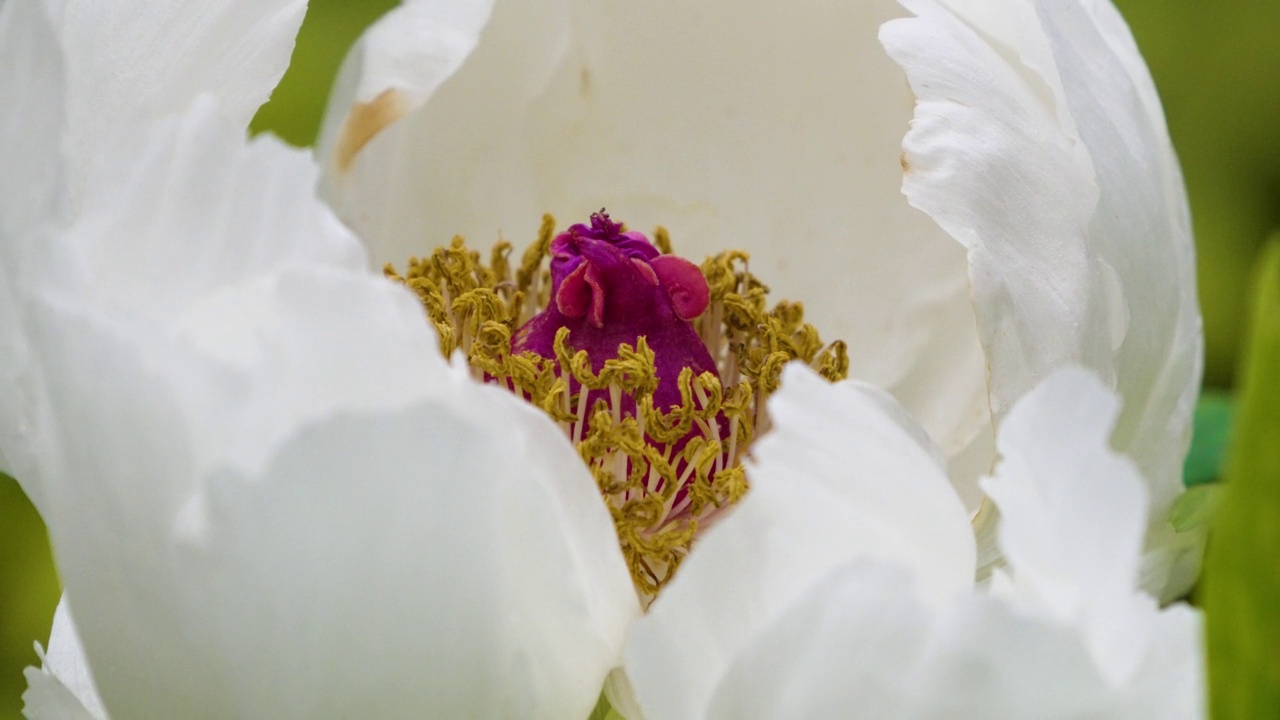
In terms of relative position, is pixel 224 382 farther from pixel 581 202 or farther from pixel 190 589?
pixel 581 202

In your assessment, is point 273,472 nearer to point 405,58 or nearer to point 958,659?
point 958,659

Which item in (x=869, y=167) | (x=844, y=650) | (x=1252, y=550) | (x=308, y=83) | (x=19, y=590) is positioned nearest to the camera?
(x=1252, y=550)

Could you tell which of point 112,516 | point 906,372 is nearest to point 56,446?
point 112,516

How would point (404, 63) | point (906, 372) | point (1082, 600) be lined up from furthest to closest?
point (906, 372) < point (404, 63) < point (1082, 600)

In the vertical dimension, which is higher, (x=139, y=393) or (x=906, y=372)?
(x=139, y=393)

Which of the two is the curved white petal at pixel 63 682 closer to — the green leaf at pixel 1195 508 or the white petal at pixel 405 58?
the white petal at pixel 405 58

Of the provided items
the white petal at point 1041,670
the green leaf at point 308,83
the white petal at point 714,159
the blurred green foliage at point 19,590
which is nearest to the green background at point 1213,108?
the green leaf at point 308,83

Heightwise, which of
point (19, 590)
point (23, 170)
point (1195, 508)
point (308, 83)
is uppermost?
point (23, 170)

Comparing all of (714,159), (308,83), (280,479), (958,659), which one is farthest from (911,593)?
(308,83)
